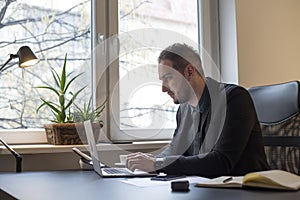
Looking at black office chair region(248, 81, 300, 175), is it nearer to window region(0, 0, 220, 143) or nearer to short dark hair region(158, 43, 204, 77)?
short dark hair region(158, 43, 204, 77)

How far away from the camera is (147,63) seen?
2699 millimetres

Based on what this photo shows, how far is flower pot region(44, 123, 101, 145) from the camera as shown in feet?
7.45

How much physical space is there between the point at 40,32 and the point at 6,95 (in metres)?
0.41

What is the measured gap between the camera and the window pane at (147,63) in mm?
2494

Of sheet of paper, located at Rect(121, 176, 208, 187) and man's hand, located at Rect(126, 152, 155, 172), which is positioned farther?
man's hand, located at Rect(126, 152, 155, 172)

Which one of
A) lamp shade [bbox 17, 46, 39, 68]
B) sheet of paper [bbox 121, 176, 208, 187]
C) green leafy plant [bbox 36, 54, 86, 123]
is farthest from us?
green leafy plant [bbox 36, 54, 86, 123]

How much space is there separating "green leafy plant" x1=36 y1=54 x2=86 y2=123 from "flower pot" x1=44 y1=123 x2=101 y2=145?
2.7 inches

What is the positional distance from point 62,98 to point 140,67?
0.54m

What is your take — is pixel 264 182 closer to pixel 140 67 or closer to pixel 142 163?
pixel 142 163

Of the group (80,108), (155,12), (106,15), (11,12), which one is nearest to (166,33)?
(155,12)

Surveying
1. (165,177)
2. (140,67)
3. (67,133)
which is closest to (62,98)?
(67,133)

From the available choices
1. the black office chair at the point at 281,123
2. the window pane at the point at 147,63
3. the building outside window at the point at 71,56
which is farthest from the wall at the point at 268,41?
the black office chair at the point at 281,123

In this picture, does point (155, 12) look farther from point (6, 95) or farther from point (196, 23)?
point (6, 95)

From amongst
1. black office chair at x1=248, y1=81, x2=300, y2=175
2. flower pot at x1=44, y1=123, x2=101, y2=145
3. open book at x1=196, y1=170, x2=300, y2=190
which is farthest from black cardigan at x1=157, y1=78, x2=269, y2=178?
flower pot at x1=44, y1=123, x2=101, y2=145
